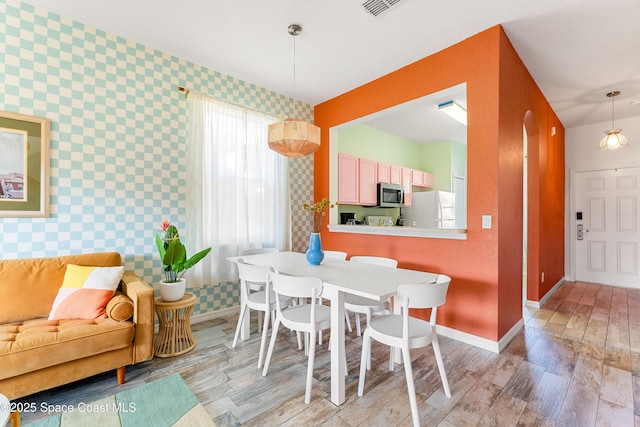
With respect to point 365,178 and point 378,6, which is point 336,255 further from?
point 378,6

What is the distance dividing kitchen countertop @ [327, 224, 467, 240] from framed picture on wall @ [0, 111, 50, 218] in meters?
3.11

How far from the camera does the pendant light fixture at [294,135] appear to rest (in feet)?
7.96

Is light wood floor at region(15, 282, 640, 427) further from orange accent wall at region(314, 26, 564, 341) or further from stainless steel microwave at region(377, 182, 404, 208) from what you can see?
stainless steel microwave at region(377, 182, 404, 208)

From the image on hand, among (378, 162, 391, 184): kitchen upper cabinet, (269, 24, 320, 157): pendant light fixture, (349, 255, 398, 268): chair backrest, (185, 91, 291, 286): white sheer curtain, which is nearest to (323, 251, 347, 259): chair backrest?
(349, 255, 398, 268): chair backrest

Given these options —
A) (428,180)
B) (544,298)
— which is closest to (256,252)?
(544,298)

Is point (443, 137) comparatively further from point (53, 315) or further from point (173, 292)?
point (53, 315)

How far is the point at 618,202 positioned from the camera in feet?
15.6

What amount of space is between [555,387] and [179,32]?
4270 millimetres

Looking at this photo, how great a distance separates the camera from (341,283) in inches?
72.9

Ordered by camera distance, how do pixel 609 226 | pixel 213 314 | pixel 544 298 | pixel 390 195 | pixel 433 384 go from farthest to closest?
pixel 390 195 → pixel 609 226 → pixel 544 298 → pixel 213 314 → pixel 433 384

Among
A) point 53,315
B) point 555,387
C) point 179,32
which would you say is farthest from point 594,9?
point 53,315

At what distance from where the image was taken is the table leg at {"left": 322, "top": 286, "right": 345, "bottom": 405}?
1.76 m

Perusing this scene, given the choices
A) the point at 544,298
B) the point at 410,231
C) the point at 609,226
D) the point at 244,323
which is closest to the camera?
the point at 244,323

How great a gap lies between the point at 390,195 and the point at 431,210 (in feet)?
3.15
